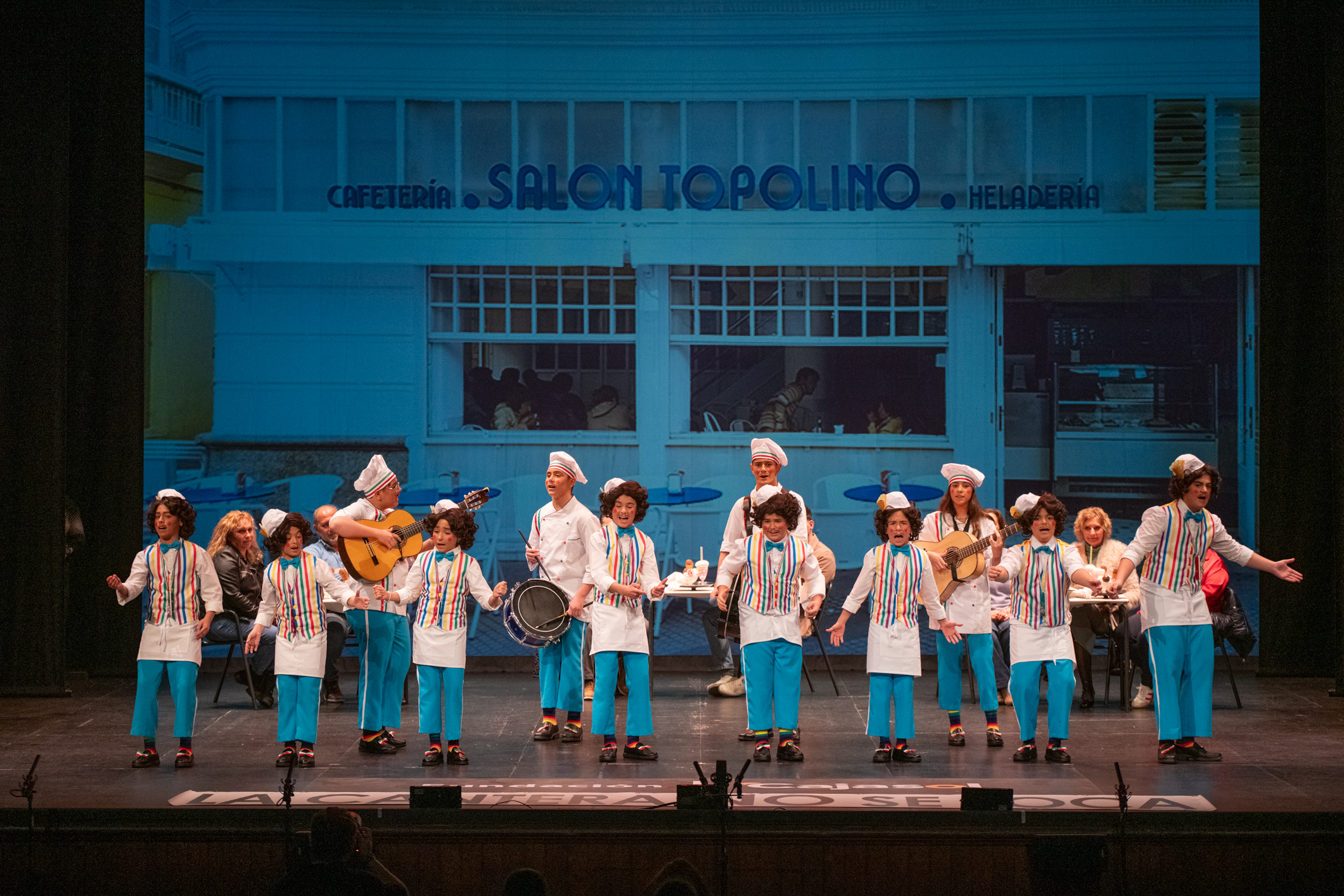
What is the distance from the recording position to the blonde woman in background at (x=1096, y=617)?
7871 millimetres

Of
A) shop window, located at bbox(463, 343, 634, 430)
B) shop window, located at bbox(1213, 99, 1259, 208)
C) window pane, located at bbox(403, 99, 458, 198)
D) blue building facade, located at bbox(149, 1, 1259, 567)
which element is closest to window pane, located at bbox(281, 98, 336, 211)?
blue building facade, located at bbox(149, 1, 1259, 567)

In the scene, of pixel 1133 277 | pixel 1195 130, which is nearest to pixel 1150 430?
pixel 1133 277

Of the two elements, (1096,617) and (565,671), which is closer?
(565,671)

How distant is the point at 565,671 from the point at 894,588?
1705mm

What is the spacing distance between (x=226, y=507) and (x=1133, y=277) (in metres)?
5.88

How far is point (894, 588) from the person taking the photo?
6.53m

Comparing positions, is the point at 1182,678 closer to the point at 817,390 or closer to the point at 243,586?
the point at 817,390

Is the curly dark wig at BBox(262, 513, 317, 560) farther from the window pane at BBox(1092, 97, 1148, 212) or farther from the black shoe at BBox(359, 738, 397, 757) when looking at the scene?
the window pane at BBox(1092, 97, 1148, 212)

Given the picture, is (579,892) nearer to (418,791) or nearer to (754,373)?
(418,791)

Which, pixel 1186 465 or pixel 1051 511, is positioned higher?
pixel 1186 465

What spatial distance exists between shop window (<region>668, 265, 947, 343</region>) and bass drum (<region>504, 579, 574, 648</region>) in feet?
8.56

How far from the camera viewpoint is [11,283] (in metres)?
8.31

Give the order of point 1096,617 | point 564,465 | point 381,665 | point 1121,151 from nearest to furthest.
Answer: point 381,665 < point 564,465 < point 1096,617 < point 1121,151

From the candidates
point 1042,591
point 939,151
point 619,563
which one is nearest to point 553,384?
point 619,563
